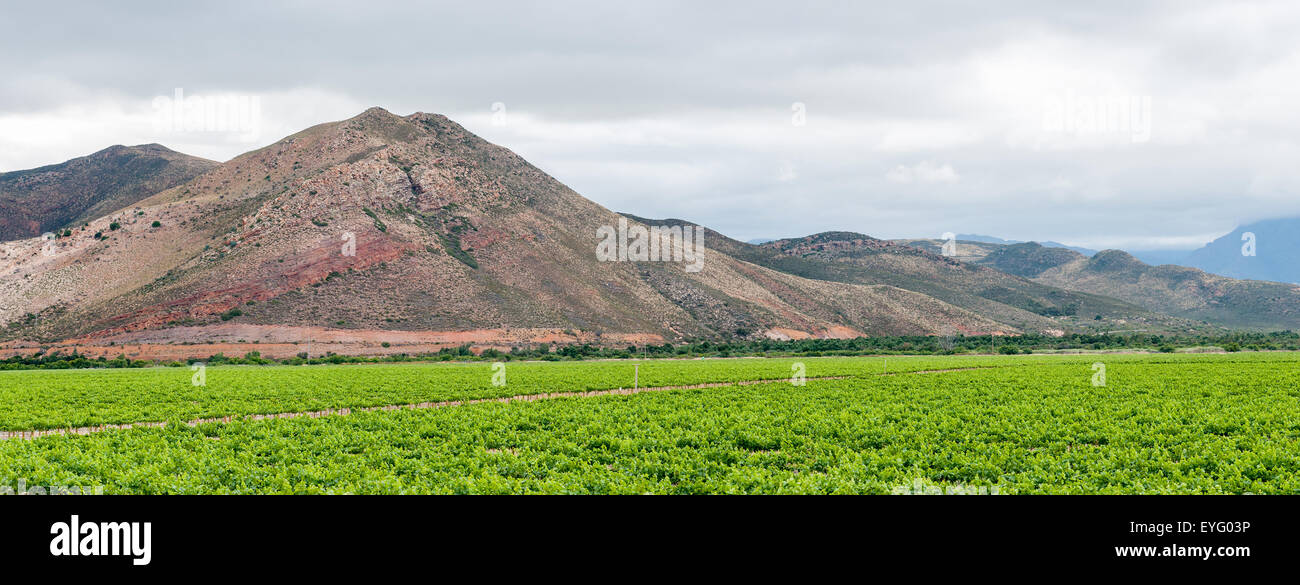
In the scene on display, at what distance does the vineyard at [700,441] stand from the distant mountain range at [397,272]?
202 ft

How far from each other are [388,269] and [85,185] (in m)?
120

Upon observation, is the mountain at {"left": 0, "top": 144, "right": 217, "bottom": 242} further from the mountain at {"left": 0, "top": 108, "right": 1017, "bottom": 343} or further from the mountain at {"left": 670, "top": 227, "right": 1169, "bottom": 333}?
the mountain at {"left": 670, "top": 227, "right": 1169, "bottom": 333}

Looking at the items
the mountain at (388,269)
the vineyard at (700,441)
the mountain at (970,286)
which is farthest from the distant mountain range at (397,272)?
the vineyard at (700,441)

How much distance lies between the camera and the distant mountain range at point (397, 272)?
320ft

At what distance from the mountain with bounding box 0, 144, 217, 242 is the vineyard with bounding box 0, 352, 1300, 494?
15649 centimetres

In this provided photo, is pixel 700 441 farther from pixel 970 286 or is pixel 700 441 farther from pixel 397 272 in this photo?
pixel 970 286

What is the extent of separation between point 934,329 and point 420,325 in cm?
8453

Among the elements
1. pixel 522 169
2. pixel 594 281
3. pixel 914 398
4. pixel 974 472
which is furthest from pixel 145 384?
pixel 522 169

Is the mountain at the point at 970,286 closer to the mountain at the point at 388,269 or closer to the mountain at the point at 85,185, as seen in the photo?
the mountain at the point at 388,269

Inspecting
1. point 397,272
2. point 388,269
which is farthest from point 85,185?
point 397,272

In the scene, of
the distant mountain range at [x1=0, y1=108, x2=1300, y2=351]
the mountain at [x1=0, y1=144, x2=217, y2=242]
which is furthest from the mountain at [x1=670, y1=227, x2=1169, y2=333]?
the mountain at [x1=0, y1=144, x2=217, y2=242]
